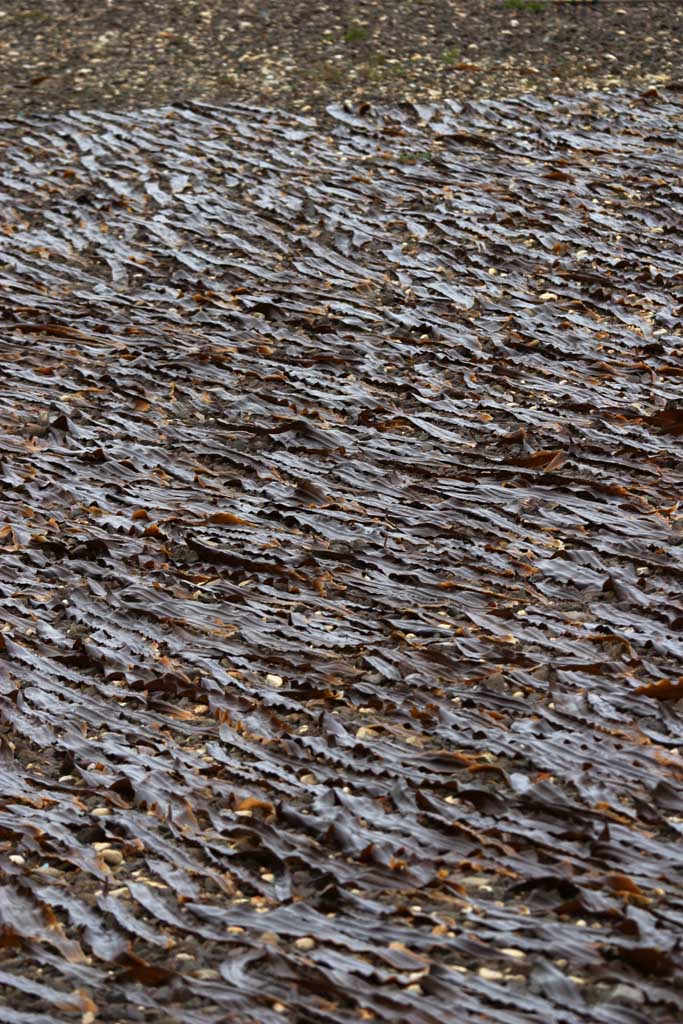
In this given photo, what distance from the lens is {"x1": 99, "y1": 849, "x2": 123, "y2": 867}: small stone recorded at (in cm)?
284

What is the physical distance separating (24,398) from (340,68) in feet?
12.6

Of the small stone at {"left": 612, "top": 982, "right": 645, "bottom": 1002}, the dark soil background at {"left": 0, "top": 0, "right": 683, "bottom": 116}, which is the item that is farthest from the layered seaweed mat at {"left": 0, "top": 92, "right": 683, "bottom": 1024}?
the dark soil background at {"left": 0, "top": 0, "right": 683, "bottom": 116}

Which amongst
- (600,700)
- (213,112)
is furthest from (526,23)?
(600,700)

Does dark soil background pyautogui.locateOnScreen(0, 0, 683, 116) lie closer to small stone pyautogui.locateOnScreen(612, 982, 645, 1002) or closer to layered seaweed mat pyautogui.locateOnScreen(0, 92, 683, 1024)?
layered seaweed mat pyautogui.locateOnScreen(0, 92, 683, 1024)

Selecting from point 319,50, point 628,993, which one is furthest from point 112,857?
point 319,50

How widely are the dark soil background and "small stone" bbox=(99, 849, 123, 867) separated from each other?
5400 millimetres

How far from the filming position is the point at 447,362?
200 inches

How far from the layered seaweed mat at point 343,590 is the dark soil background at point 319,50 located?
100 cm

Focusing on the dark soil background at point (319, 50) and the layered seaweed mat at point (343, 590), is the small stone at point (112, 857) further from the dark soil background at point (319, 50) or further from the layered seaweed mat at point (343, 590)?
the dark soil background at point (319, 50)

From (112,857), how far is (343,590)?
1.11m

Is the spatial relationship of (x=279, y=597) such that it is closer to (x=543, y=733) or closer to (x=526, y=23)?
(x=543, y=733)

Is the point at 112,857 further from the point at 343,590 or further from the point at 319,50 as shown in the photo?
the point at 319,50

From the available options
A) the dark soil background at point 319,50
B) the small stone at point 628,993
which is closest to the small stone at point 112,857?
the small stone at point 628,993

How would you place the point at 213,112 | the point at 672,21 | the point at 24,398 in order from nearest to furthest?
the point at 24,398
the point at 213,112
the point at 672,21
